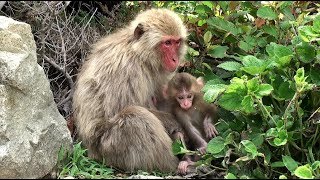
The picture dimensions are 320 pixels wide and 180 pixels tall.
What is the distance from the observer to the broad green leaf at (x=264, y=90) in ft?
14.8

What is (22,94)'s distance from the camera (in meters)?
5.09

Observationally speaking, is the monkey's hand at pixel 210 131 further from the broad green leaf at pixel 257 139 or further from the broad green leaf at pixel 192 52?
the broad green leaf at pixel 192 52

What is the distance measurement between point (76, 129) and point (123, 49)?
1032 mm

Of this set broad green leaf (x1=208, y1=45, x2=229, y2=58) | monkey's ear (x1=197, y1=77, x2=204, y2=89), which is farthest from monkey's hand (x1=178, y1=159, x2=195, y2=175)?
broad green leaf (x1=208, y1=45, x2=229, y2=58)

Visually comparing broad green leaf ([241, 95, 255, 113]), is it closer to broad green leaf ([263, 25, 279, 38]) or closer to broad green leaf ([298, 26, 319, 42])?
broad green leaf ([298, 26, 319, 42])

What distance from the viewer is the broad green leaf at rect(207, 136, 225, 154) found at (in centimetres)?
488

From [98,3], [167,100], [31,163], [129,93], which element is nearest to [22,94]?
[31,163]

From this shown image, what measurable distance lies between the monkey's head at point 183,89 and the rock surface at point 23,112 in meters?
1.07

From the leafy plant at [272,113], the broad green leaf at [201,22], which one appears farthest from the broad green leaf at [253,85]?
the broad green leaf at [201,22]

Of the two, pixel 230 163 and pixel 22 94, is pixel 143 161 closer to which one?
pixel 230 163

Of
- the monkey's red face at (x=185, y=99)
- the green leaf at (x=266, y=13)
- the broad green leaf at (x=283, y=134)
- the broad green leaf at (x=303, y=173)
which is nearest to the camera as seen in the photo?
the broad green leaf at (x=303, y=173)

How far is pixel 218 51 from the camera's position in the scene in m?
6.25

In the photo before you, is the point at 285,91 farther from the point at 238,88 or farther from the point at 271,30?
the point at 271,30

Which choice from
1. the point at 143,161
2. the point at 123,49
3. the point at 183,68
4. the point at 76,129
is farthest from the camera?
the point at 183,68
